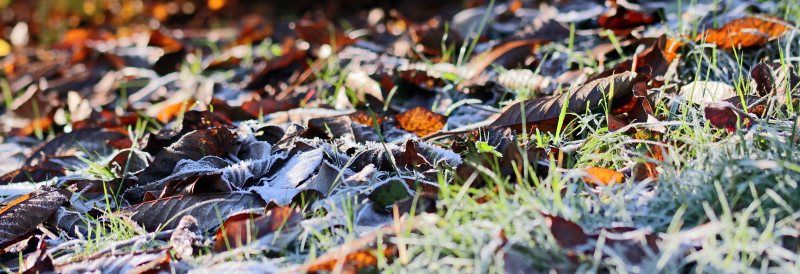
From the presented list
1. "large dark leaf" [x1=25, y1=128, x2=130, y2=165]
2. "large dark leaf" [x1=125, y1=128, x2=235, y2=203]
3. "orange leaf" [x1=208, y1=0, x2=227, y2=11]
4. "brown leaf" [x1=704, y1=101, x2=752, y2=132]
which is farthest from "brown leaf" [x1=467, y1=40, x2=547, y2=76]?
"orange leaf" [x1=208, y1=0, x2=227, y2=11]

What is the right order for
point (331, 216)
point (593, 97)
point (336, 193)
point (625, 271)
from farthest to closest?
point (593, 97)
point (336, 193)
point (331, 216)
point (625, 271)

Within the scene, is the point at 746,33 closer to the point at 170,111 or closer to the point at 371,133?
the point at 371,133

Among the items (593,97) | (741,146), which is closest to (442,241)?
(741,146)

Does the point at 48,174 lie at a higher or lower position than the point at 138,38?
higher

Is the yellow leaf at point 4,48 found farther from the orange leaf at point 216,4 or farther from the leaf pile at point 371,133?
the leaf pile at point 371,133

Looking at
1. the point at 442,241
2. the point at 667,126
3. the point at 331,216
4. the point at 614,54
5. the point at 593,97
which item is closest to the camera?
the point at 442,241

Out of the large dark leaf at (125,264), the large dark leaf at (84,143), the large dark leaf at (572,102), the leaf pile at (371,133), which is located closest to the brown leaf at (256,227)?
the leaf pile at (371,133)

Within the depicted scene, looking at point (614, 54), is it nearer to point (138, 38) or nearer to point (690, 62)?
point (690, 62)
